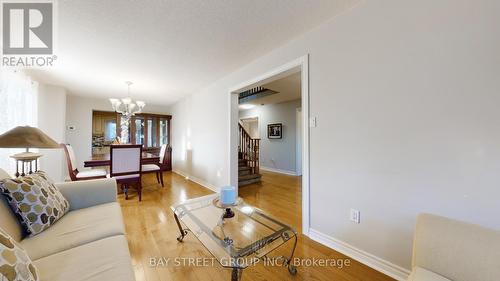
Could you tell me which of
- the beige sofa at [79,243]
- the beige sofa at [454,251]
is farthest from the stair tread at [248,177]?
the beige sofa at [454,251]

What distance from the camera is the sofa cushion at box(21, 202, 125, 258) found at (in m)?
1.10

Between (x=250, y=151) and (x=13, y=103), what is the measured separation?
4182 mm

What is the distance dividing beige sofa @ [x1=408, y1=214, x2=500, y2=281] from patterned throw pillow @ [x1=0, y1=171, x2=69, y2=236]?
7.32 feet

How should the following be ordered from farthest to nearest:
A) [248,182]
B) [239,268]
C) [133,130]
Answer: [133,130] < [248,182] < [239,268]

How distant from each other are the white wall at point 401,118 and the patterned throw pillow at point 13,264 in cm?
199

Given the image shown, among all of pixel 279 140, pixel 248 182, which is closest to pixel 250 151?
pixel 248 182

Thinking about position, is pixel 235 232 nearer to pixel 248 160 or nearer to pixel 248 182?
pixel 248 182

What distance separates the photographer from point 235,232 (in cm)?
144

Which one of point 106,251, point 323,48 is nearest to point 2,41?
point 106,251

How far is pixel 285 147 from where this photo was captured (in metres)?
5.77

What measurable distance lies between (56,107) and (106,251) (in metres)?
4.65

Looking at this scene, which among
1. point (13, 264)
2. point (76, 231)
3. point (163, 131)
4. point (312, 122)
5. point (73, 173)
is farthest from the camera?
point (163, 131)

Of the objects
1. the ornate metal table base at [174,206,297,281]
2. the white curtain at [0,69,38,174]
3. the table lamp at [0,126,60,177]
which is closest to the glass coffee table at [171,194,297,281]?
the ornate metal table base at [174,206,297,281]

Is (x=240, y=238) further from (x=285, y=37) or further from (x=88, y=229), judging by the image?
(x=285, y=37)
